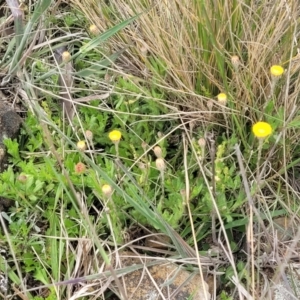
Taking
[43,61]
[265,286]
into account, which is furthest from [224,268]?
[43,61]

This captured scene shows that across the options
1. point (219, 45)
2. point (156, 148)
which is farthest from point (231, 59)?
point (156, 148)

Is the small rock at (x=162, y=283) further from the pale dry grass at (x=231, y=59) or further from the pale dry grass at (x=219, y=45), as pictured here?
the pale dry grass at (x=219, y=45)

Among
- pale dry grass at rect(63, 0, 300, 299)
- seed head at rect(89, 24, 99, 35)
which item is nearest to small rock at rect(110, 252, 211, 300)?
pale dry grass at rect(63, 0, 300, 299)

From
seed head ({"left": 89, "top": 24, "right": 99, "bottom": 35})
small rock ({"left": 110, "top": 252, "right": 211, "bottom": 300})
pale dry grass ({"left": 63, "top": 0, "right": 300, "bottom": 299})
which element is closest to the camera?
small rock ({"left": 110, "top": 252, "right": 211, "bottom": 300})

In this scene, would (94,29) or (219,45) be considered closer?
(219,45)

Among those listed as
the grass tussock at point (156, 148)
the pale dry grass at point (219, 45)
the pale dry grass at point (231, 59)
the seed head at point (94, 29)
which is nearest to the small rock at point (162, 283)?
the grass tussock at point (156, 148)

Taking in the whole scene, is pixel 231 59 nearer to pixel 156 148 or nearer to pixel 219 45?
pixel 219 45

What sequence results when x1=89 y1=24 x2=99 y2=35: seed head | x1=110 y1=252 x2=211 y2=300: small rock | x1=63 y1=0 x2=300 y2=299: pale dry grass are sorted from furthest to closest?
x1=89 y1=24 x2=99 y2=35: seed head, x1=63 y1=0 x2=300 y2=299: pale dry grass, x1=110 y1=252 x2=211 y2=300: small rock

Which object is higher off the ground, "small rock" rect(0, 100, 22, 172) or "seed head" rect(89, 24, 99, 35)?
"seed head" rect(89, 24, 99, 35)

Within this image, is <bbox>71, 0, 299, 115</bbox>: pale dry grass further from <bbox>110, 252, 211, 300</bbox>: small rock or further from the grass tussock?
<bbox>110, 252, 211, 300</bbox>: small rock

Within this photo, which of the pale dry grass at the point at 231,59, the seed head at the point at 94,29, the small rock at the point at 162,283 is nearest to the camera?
the small rock at the point at 162,283

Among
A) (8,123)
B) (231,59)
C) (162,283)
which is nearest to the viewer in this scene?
(162,283)

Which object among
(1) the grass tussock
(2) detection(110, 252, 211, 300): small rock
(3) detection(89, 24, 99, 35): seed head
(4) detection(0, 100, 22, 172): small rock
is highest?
(3) detection(89, 24, 99, 35): seed head
